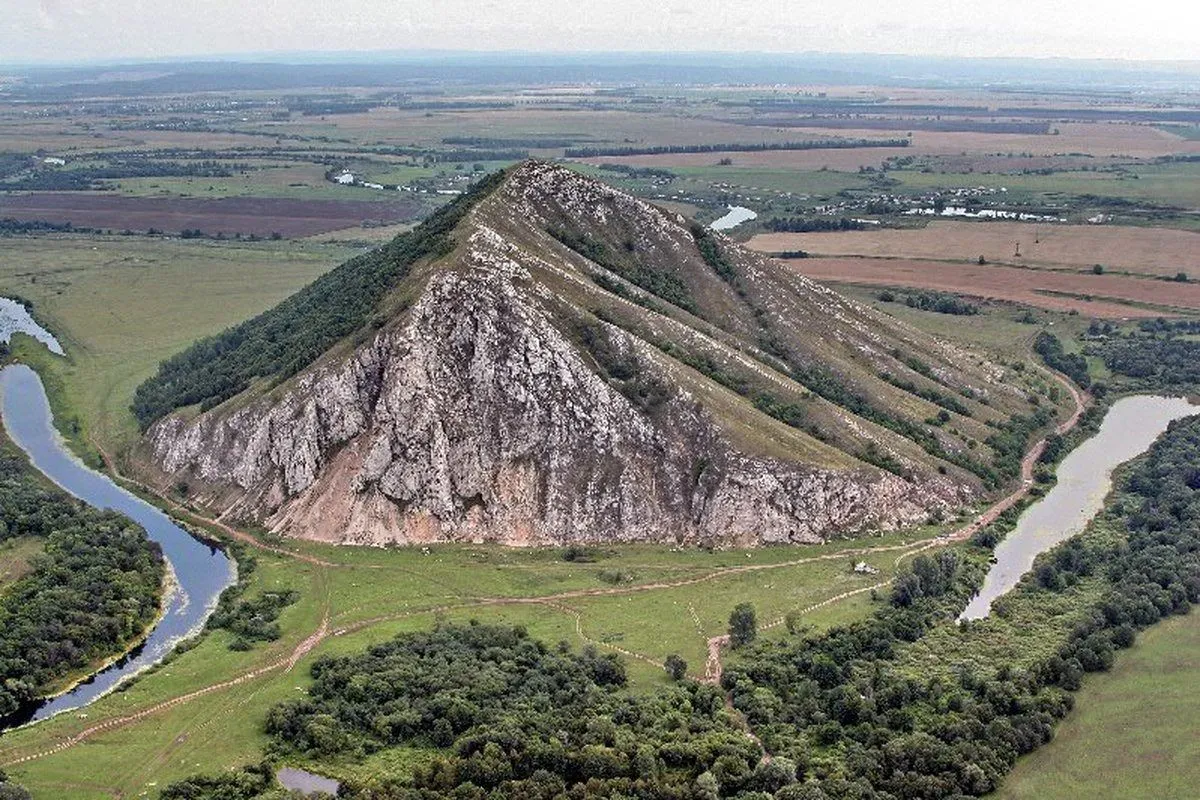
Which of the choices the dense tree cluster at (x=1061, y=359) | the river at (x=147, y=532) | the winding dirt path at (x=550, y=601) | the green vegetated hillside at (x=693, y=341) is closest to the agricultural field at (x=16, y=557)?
the river at (x=147, y=532)

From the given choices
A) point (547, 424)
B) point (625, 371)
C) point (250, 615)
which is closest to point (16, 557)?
point (250, 615)

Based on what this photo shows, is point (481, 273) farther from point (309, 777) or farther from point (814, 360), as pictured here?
point (309, 777)

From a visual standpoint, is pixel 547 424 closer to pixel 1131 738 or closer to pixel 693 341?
pixel 693 341

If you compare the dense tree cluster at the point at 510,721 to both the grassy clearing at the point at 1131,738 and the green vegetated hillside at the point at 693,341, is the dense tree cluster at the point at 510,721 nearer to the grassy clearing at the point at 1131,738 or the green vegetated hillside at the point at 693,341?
the grassy clearing at the point at 1131,738

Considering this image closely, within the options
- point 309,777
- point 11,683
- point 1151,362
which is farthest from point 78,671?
point 1151,362

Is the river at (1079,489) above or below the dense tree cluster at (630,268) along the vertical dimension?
below

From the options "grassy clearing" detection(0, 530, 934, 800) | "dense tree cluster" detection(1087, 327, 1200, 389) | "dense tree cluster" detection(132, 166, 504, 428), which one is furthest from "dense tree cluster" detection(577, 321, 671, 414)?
"dense tree cluster" detection(1087, 327, 1200, 389)
